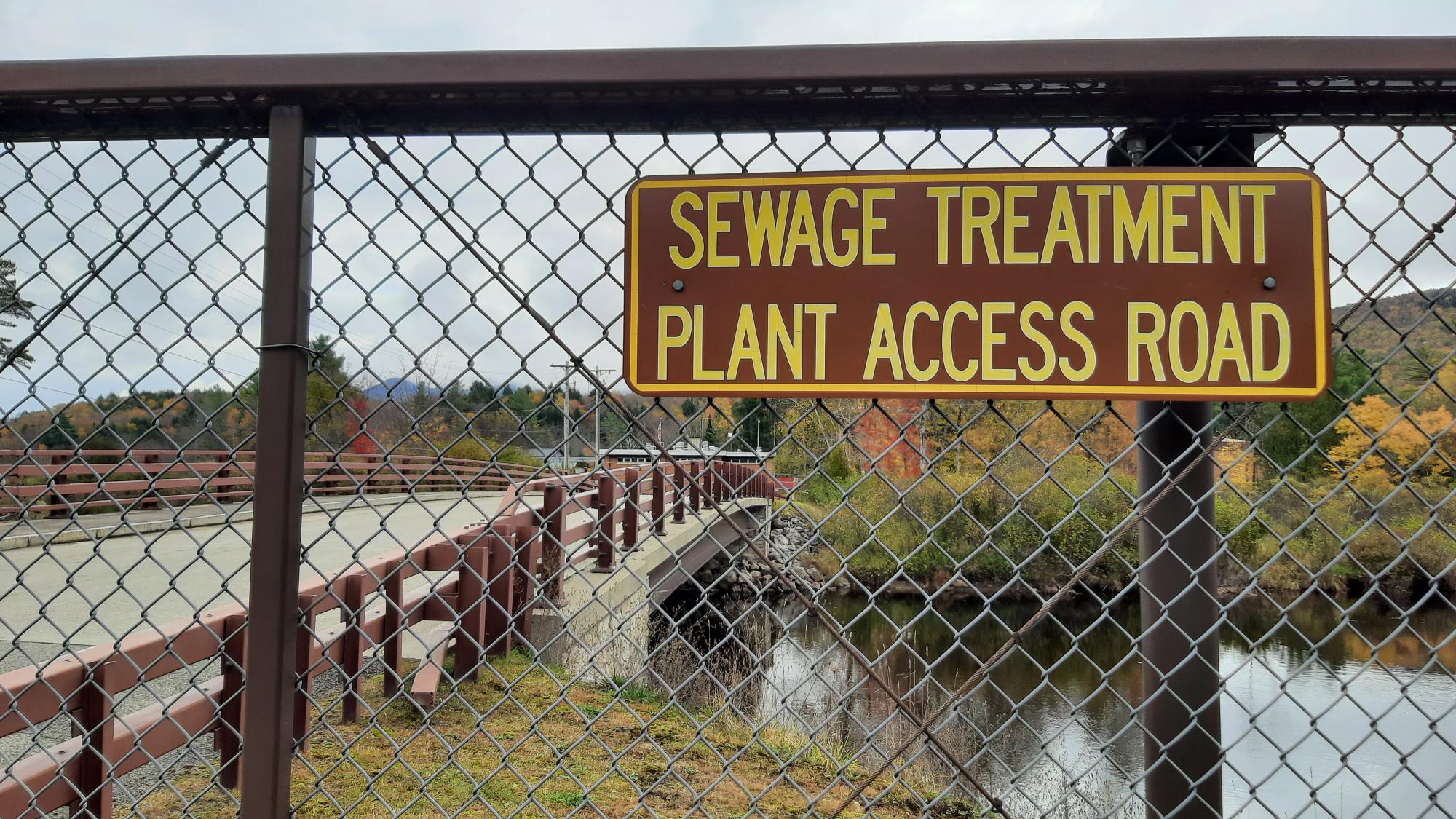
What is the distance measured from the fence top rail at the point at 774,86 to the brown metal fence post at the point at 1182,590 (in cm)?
7

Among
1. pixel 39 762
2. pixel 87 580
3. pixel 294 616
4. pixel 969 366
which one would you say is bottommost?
pixel 87 580

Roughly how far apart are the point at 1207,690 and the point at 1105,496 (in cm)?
1196

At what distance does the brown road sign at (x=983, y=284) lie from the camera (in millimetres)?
1609

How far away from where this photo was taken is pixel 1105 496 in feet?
41.4

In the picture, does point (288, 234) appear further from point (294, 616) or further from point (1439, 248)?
point (1439, 248)

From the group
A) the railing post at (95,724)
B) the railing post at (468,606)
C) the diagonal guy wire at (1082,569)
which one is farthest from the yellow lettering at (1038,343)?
the railing post at (468,606)

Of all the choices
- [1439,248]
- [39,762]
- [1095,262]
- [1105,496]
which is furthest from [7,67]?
[1105,496]

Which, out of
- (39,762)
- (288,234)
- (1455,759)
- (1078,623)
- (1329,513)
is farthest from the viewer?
(1078,623)

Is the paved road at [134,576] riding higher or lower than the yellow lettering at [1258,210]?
lower

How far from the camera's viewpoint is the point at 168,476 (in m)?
14.6

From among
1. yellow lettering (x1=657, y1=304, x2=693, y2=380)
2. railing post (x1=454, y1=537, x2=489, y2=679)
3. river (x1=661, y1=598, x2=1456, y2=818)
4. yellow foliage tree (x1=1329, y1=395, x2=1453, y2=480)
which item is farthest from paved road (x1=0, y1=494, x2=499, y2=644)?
river (x1=661, y1=598, x2=1456, y2=818)

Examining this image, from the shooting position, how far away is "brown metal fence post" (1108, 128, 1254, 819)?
66.6 inches

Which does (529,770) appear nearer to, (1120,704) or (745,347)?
(745,347)

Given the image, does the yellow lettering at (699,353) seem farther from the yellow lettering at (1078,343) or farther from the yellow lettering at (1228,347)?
the yellow lettering at (1228,347)
